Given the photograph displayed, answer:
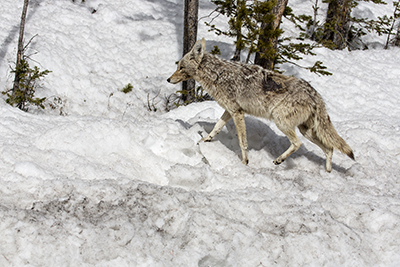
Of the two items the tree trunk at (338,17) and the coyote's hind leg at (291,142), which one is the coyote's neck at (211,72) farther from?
the tree trunk at (338,17)

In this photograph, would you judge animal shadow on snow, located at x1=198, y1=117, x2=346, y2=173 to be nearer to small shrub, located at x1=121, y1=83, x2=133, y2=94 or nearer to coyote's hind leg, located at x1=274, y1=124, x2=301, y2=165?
Result: coyote's hind leg, located at x1=274, y1=124, x2=301, y2=165

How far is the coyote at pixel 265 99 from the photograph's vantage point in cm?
550

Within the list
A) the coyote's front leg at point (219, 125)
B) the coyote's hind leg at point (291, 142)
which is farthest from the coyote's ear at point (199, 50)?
the coyote's hind leg at point (291, 142)

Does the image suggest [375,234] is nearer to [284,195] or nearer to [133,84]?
[284,195]

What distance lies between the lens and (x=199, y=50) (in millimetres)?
5941

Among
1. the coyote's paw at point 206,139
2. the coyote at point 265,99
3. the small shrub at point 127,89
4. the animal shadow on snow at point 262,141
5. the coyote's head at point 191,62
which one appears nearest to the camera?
the coyote at point 265,99

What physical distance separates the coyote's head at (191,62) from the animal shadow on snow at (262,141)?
42.4 inches

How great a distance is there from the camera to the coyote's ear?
5867 mm

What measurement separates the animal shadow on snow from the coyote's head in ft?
3.53

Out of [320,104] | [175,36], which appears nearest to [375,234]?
[320,104]

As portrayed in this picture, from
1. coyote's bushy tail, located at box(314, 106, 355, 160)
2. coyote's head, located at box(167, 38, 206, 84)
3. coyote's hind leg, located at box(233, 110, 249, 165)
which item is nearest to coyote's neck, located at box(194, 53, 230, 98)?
coyote's head, located at box(167, 38, 206, 84)

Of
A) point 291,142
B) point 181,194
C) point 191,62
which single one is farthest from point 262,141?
point 181,194

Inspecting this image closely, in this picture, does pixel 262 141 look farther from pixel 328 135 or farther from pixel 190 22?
pixel 190 22

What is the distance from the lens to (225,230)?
3473mm
